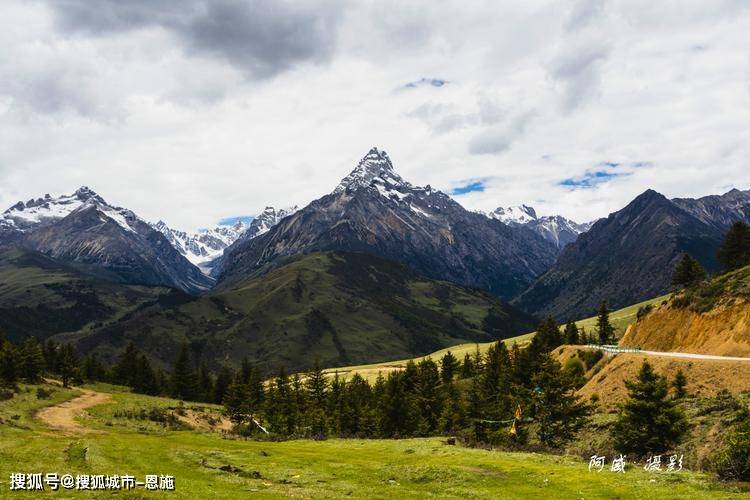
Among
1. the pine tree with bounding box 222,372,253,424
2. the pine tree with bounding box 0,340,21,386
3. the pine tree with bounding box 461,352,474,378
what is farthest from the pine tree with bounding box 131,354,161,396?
the pine tree with bounding box 461,352,474,378

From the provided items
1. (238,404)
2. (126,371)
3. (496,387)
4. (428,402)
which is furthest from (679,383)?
(126,371)

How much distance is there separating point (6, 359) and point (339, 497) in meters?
84.7

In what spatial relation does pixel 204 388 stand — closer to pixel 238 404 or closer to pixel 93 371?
pixel 93 371

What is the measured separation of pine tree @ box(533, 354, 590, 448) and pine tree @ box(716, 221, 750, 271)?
261ft

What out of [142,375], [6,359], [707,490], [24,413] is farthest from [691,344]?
[142,375]

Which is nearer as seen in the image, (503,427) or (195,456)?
(195,456)

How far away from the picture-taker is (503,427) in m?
79.3

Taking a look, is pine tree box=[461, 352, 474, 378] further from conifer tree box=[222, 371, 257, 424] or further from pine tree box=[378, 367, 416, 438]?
conifer tree box=[222, 371, 257, 424]

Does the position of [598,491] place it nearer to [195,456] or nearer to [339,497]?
[339,497]

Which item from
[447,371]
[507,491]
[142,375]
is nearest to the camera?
[507,491]

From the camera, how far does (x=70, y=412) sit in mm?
75688

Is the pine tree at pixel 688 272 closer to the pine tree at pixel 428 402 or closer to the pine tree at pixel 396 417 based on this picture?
the pine tree at pixel 428 402

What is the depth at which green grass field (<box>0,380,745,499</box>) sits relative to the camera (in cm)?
2969

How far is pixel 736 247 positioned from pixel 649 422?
97418 mm
